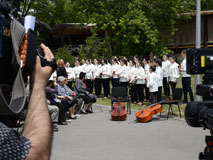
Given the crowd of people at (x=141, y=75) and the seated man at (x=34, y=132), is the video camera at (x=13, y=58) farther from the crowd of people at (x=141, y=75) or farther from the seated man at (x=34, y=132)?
the crowd of people at (x=141, y=75)

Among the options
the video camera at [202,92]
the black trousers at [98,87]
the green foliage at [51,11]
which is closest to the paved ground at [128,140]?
the video camera at [202,92]

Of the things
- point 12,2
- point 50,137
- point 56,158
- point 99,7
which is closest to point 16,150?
point 50,137

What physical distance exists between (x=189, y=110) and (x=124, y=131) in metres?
5.78

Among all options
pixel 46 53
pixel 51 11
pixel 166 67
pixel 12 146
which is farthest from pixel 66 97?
pixel 51 11

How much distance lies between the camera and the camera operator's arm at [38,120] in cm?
134

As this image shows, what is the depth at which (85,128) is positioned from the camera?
9977mm

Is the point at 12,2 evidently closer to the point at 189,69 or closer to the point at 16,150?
the point at 16,150

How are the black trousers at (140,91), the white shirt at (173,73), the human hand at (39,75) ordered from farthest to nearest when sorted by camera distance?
the white shirt at (173,73) < the black trousers at (140,91) < the human hand at (39,75)

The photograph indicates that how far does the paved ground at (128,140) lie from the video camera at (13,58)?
5.46m

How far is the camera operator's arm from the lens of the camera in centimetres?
134

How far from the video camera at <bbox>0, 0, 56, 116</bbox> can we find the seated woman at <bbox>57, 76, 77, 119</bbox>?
972cm

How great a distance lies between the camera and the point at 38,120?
143 cm

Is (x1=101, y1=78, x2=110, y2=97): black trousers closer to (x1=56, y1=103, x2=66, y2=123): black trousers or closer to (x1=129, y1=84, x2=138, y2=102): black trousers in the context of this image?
(x1=129, y1=84, x2=138, y2=102): black trousers

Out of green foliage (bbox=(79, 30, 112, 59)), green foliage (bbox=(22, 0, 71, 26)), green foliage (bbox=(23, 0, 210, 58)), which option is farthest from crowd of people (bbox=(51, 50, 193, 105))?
green foliage (bbox=(22, 0, 71, 26))
